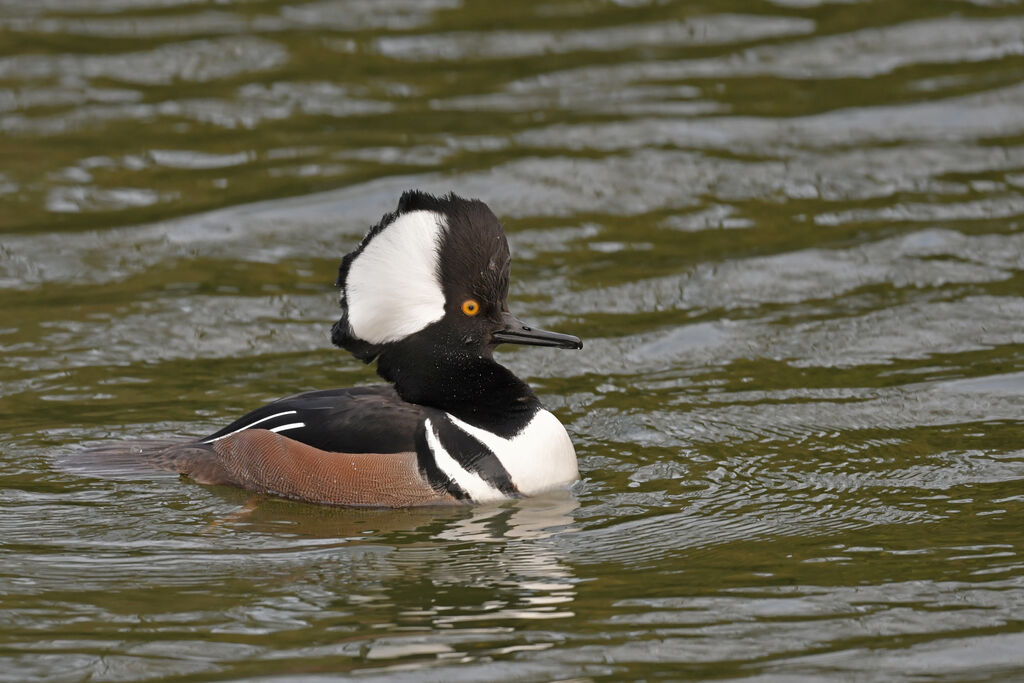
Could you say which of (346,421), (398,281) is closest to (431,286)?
(398,281)

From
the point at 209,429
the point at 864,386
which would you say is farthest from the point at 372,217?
the point at 864,386

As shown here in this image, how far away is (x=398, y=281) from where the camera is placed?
7320 millimetres

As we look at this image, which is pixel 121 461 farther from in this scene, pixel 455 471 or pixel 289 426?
pixel 455 471

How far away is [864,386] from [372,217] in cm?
397

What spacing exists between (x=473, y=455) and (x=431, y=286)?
78 cm

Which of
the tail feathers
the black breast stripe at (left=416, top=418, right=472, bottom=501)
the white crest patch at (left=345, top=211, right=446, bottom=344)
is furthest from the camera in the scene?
the tail feathers

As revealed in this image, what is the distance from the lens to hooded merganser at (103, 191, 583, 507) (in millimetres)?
7285

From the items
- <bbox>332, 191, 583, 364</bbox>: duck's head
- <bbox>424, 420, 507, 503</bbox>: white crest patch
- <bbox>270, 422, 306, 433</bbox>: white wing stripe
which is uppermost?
<bbox>332, 191, 583, 364</bbox>: duck's head

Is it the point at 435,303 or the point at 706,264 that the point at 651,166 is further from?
the point at 435,303

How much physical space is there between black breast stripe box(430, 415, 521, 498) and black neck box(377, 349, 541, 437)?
0.11m

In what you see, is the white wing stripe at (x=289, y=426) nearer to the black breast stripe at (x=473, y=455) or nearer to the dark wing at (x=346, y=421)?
the dark wing at (x=346, y=421)

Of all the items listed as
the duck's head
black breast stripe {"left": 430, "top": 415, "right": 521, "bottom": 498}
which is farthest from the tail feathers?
black breast stripe {"left": 430, "top": 415, "right": 521, "bottom": 498}

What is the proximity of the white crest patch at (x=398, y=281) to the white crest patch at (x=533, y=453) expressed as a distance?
505 millimetres

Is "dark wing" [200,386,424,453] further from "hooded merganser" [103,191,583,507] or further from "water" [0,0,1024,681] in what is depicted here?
"water" [0,0,1024,681]
